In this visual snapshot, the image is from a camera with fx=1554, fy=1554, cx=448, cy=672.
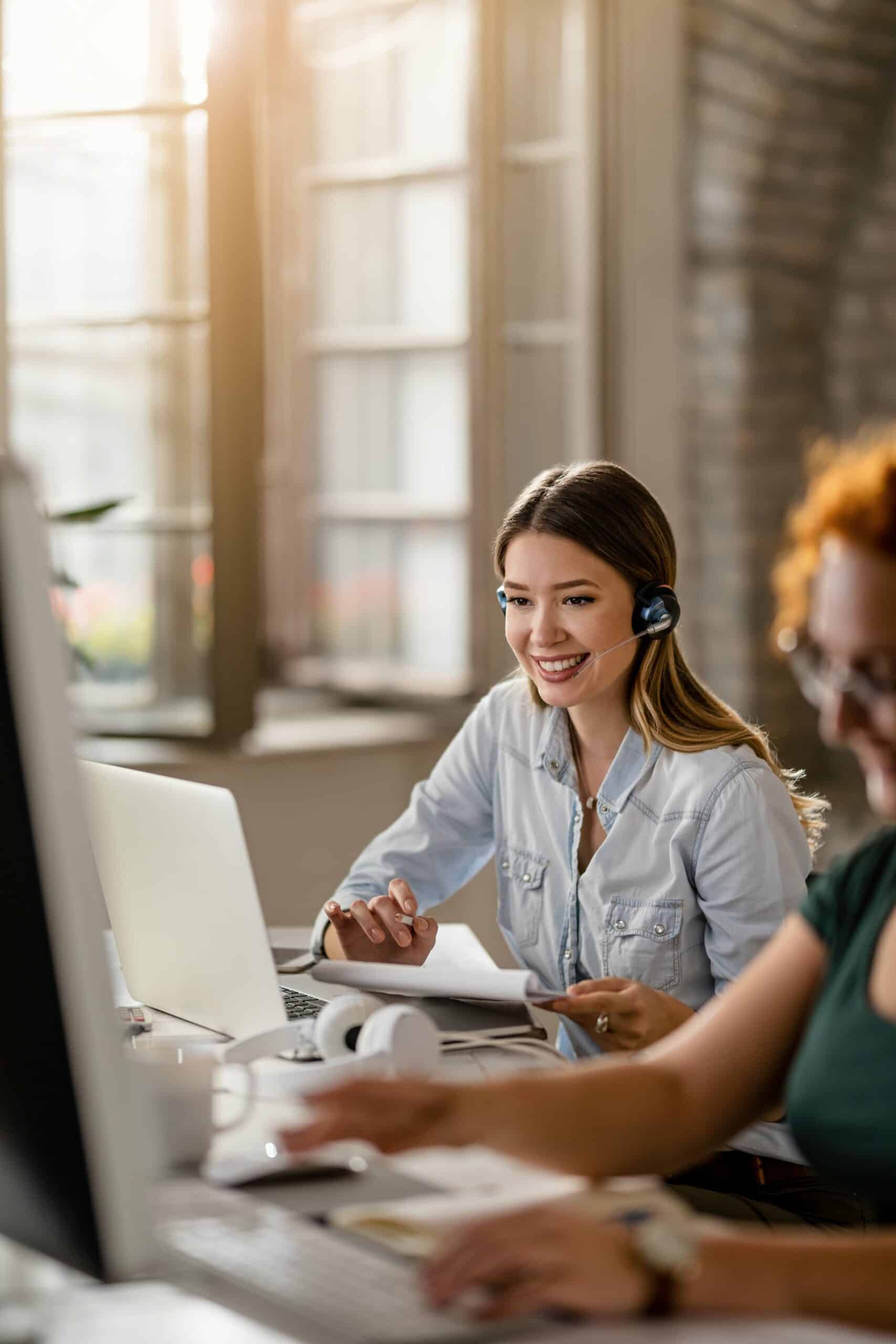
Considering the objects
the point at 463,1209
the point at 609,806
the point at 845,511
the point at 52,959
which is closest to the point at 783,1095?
the point at 463,1209

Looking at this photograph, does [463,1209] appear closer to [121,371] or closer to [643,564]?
[643,564]

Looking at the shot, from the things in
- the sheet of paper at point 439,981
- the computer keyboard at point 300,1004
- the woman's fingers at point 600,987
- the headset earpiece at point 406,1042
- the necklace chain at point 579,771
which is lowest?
the computer keyboard at point 300,1004

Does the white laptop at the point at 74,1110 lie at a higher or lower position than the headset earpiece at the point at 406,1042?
higher

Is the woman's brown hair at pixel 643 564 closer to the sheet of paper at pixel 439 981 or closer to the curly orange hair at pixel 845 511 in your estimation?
the sheet of paper at pixel 439 981

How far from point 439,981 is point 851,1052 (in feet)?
1.82

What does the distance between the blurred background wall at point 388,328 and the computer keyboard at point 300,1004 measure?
146cm

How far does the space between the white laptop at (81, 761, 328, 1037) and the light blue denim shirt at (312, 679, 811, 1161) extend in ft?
0.85

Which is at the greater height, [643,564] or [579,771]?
[643,564]

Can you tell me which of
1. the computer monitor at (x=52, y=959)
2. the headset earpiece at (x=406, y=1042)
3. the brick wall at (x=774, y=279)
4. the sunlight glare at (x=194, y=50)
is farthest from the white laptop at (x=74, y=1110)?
the brick wall at (x=774, y=279)

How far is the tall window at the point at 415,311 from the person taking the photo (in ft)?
11.1

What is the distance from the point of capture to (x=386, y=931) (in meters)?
1.75

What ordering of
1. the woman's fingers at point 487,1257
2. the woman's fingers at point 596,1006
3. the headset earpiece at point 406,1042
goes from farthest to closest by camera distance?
the woman's fingers at point 596,1006, the headset earpiece at point 406,1042, the woman's fingers at point 487,1257

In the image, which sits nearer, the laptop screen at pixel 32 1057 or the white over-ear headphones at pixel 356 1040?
the laptop screen at pixel 32 1057

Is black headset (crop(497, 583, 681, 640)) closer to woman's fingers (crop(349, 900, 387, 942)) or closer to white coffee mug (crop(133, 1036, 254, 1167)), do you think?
woman's fingers (crop(349, 900, 387, 942))
